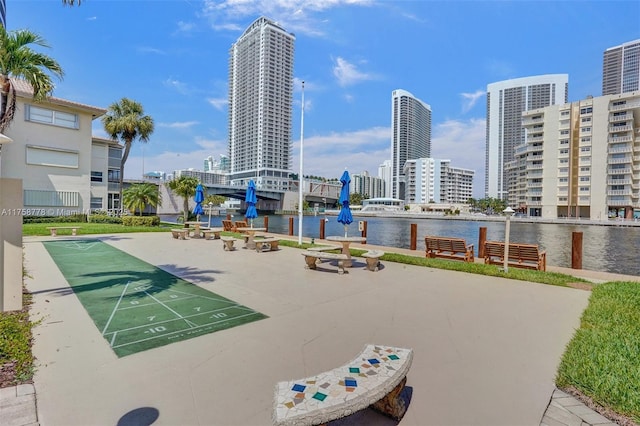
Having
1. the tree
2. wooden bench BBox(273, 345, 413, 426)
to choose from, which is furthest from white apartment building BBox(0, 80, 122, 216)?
wooden bench BBox(273, 345, 413, 426)

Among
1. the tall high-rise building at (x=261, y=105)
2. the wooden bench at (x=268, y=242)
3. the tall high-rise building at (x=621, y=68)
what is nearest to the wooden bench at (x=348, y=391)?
the wooden bench at (x=268, y=242)

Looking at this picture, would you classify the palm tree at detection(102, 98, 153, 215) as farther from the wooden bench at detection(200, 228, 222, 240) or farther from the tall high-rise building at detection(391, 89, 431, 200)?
the tall high-rise building at detection(391, 89, 431, 200)

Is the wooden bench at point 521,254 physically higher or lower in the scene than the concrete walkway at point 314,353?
higher

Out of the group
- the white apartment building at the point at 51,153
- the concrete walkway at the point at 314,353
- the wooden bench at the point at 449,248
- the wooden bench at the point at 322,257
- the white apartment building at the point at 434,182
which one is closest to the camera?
the concrete walkway at the point at 314,353

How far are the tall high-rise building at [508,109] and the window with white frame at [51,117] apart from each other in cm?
16802

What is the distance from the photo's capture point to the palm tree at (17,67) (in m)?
6.33

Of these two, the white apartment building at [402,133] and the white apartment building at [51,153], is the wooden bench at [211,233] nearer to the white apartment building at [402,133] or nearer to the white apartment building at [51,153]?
the white apartment building at [51,153]

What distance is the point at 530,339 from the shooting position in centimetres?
448

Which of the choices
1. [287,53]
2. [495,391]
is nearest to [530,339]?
[495,391]

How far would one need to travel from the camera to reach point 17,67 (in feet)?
22.5

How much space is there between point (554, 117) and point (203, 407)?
3496 inches

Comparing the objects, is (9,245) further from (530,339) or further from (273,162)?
(273,162)

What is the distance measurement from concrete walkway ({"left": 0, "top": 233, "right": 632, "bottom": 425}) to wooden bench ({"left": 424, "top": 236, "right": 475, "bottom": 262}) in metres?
3.80

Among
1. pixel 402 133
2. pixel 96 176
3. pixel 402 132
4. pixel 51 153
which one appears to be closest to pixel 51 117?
pixel 51 153
